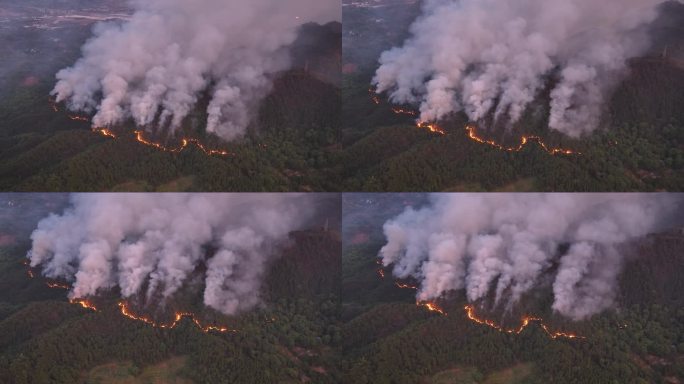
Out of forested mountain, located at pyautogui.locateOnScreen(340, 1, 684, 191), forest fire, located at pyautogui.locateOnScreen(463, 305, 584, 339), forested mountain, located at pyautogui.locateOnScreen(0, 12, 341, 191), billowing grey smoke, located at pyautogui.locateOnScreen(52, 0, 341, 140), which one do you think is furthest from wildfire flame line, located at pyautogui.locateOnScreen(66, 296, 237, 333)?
forest fire, located at pyautogui.locateOnScreen(463, 305, 584, 339)

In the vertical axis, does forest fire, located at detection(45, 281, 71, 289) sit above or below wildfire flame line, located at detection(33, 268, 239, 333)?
above

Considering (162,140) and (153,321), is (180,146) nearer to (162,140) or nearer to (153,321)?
(162,140)

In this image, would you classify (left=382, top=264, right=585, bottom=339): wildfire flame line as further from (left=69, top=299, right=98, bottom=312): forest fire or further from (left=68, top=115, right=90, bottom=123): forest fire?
(left=68, top=115, right=90, bottom=123): forest fire

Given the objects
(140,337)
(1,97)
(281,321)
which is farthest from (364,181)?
(1,97)

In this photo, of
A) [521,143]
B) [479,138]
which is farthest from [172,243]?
[521,143]

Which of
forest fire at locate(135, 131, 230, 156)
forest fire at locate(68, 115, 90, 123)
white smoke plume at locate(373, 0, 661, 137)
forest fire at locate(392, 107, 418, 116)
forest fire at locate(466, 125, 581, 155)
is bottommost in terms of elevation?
forest fire at locate(135, 131, 230, 156)

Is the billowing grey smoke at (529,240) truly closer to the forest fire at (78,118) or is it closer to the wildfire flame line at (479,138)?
the wildfire flame line at (479,138)
